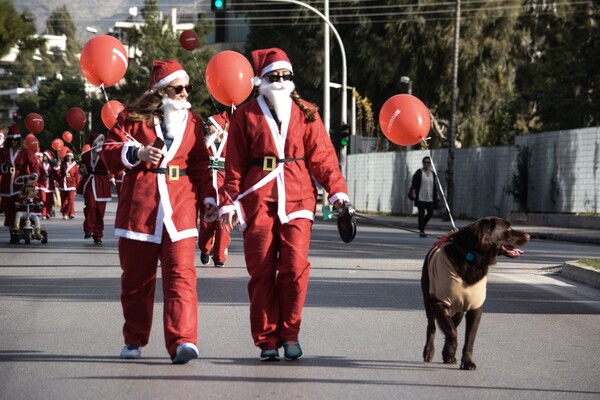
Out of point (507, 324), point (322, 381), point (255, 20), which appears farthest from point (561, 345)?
point (255, 20)

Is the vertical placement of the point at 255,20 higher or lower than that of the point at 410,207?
higher

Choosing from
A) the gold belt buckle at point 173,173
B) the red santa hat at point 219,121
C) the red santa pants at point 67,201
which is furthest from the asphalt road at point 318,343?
the red santa pants at point 67,201

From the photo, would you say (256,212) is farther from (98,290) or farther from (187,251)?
(98,290)

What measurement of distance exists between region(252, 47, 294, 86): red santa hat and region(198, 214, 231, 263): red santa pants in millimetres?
7859

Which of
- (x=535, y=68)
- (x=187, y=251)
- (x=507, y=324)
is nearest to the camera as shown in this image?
(x=187, y=251)

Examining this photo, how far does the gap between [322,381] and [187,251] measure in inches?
A: 53.8

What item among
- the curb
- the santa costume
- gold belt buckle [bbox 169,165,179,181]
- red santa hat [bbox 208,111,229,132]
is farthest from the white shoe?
the santa costume

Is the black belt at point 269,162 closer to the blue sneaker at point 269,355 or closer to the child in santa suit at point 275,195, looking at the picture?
the child in santa suit at point 275,195

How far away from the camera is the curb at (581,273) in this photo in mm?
15312

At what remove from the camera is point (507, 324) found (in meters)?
11.2

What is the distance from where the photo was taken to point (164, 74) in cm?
878

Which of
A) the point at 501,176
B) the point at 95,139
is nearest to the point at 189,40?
the point at 95,139

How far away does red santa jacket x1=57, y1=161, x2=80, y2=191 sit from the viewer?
3550 cm

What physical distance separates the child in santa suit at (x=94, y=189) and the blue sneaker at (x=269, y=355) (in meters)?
13.9
